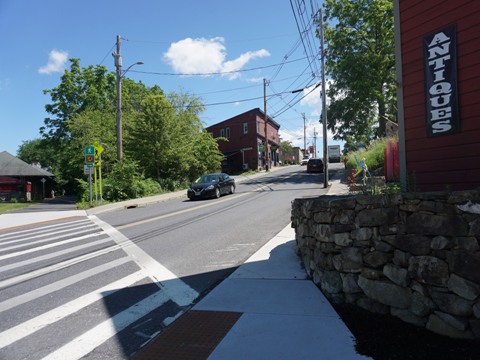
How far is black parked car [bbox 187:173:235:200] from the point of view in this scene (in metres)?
22.2

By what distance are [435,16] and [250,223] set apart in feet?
27.0

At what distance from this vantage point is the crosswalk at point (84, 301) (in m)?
4.09

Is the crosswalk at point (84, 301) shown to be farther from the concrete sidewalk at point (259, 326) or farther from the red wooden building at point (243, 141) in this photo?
the red wooden building at point (243, 141)

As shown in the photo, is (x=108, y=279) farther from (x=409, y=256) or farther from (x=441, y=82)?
(x=441, y=82)

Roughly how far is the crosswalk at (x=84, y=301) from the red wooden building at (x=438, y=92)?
397 centimetres

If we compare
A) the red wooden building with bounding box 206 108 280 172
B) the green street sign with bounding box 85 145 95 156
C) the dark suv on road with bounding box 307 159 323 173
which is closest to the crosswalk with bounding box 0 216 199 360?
the green street sign with bounding box 85 145 95 156

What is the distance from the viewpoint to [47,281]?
21.8 ft

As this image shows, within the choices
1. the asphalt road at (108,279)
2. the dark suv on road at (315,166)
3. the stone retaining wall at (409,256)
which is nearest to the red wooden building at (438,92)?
the stone retaining wall at (409,256)

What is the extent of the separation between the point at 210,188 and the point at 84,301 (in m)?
16.9

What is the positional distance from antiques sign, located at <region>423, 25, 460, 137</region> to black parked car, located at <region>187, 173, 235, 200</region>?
1734cm

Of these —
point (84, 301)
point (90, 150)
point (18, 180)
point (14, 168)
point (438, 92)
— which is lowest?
point (84, 301)

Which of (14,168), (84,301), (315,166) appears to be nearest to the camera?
(84,301)

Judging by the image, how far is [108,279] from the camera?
21.6ft

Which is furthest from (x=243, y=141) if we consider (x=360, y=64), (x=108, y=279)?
(x=108, y=279)
